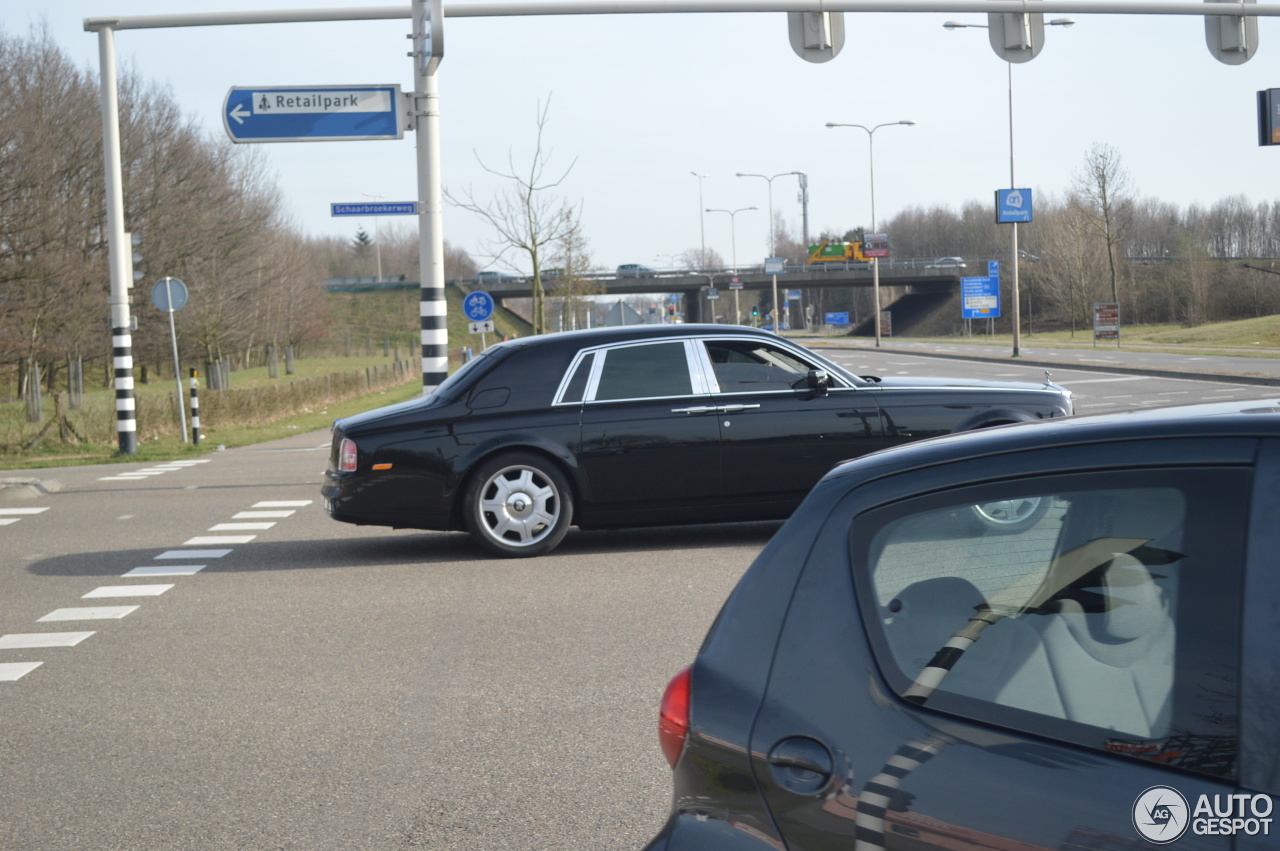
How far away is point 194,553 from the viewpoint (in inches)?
381

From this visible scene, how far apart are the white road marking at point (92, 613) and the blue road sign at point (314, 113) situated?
27.8 ft

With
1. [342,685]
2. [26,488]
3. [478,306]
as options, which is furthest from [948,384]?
→ [478,306]

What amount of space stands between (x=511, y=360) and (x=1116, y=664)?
7277 mm

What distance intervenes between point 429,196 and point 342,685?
9.68 m

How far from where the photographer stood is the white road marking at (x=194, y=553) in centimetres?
955

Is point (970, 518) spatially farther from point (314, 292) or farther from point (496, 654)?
point (314, 292)

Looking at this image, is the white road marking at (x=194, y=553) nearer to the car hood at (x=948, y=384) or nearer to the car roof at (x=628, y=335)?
the car roof at (x=628, y=335)

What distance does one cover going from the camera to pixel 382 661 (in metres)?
6.14

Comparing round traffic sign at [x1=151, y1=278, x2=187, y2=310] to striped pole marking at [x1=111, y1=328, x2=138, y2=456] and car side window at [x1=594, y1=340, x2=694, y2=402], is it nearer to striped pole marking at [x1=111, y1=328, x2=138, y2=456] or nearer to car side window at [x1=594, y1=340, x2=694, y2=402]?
striped pole marking at [x1=111, y1=328, x2=138, y2=456]

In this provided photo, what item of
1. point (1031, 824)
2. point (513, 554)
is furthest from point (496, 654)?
point (1031, 824)

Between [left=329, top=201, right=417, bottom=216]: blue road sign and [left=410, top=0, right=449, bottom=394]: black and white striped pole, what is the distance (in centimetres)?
14

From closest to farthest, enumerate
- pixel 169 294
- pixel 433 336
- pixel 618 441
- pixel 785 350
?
pixel 618 441, pixel 785 350, pixel 433 336, pixel 169 294

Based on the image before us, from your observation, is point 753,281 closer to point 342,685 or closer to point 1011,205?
point 1011,205

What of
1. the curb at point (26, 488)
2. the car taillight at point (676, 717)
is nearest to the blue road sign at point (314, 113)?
the curb at point (26, 488)
